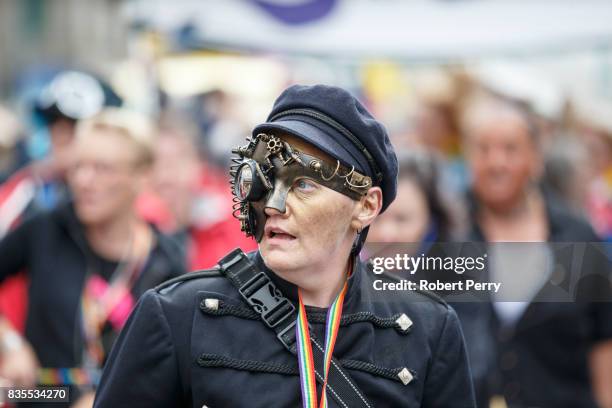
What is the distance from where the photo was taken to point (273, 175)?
13.6ft

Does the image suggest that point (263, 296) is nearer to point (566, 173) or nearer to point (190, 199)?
point (566, 173)

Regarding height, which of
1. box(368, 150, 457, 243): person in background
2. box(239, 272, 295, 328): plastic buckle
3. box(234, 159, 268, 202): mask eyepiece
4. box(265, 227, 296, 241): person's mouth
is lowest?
box(368, 150, 457, 243): person in background

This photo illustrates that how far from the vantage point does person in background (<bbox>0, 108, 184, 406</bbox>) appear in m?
6.66

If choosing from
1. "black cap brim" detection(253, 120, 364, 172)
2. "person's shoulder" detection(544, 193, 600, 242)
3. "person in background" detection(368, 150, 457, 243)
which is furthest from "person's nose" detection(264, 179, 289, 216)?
"person's shoulder" detection(544, 193, 600, 242)

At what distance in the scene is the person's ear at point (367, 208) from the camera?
427 centimetres

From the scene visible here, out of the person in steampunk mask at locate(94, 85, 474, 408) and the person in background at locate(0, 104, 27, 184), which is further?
the person in background at locate(0, 104, 27, 184)

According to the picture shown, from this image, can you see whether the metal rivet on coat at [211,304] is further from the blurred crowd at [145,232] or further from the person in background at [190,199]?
the person in background at [190,199]

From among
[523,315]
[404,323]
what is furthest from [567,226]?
[404,323]

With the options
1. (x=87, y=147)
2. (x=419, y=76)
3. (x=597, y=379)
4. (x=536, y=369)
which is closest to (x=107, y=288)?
(x=87, y=147)

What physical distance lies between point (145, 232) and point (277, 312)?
3.21 m

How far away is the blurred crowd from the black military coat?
0.81m

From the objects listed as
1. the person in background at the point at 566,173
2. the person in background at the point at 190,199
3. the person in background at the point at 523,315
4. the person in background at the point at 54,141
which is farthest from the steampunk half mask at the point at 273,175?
the person in background at the point at 566,173
